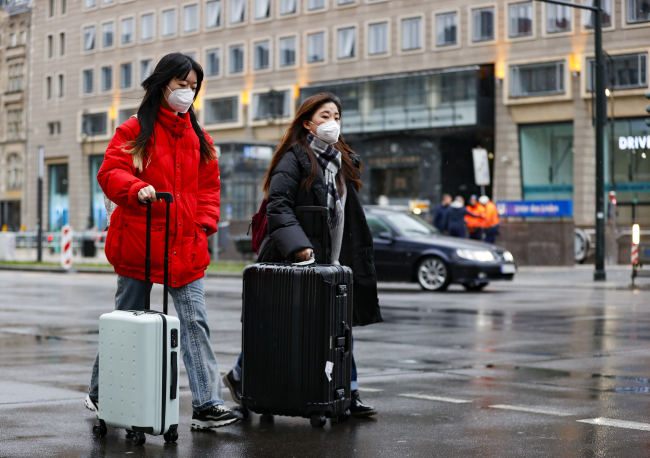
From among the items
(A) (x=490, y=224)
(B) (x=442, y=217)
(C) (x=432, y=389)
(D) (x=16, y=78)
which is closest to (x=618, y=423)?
(C) (x=432, y=389)

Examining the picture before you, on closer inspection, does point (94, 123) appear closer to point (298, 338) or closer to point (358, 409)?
point (358, 409)

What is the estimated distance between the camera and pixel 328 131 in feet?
17.8

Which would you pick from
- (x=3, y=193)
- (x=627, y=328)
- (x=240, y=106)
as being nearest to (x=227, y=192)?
(x=240, y=106)

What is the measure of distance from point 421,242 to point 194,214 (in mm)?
13256

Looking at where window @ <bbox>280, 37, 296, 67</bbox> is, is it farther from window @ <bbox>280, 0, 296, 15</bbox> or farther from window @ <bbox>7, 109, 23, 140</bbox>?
window @ <bbox>7, 109, 23, 140</bbox>

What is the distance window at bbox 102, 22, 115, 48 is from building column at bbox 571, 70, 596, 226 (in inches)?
1168

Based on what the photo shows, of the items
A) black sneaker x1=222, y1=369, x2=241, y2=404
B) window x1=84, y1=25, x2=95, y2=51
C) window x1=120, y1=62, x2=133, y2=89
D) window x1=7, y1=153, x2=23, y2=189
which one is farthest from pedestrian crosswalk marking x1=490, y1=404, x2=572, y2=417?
window x1=7, y1=153, x2=23, y2=189

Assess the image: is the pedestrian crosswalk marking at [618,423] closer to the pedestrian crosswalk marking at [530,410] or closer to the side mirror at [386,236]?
the pedestrian crosswalk marking at [530,410]

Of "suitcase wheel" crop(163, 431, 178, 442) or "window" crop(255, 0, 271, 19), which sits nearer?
"suitcase wheel" crop(163, 431, 178, 442)

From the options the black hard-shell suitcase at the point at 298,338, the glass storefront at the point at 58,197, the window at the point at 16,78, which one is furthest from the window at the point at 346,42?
the black hard-shell suitcase at the point at 298,338

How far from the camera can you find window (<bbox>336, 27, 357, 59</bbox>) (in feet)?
160

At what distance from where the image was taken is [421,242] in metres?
18.2

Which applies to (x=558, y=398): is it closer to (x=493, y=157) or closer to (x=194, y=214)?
(x=194, y=214)

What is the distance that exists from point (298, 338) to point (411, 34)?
42696mm
